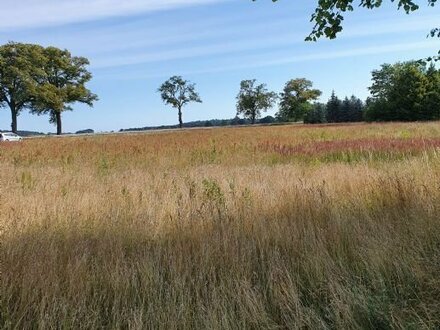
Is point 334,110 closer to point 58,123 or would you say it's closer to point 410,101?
point 410,101

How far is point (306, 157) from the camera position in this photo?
41.5 ft

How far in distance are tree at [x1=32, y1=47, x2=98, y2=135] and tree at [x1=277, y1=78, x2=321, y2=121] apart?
64941 millimetres

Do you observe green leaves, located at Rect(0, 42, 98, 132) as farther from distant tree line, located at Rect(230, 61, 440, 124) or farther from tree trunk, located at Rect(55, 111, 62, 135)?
distant tree line, located at Rect(230, 61, 440, 124)

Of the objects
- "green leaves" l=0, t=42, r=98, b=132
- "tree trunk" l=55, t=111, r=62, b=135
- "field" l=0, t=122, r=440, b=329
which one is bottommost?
"field" l=0, t=122, r=440, b=329

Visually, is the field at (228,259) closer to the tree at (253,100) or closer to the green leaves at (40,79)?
the green leaves at (40,79)

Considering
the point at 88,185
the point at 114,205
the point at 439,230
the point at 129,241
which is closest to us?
the point at 439,230

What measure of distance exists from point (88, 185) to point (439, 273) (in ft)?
20.4

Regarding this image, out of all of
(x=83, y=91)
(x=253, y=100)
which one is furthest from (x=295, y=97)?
(x=83, y=91)

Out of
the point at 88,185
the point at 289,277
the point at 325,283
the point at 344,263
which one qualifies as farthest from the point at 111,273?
the point at 88,185

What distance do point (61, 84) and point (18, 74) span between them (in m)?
10.6

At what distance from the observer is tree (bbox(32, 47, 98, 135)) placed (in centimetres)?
5909

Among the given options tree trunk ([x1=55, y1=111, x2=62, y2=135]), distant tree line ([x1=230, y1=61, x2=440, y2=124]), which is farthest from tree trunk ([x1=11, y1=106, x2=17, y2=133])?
distant tree line ([x1=230, y1=61, x2=440, y2=124])

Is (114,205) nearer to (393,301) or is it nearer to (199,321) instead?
(199,321)

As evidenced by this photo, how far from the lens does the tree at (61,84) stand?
5909cm
